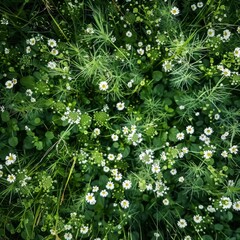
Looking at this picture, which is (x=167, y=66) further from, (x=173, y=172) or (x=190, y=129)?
(x=173, y=172)

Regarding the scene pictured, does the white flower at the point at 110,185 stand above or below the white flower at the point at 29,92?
below

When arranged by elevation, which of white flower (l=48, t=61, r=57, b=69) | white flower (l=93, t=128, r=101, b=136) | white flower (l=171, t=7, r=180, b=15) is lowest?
white flower (l=93, t=128, r=101, b=136)

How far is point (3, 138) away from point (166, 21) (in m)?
0.89

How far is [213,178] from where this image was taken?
1.68m

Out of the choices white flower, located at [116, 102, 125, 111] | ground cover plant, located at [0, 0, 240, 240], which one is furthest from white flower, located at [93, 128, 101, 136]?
white flower, located at [116, 102, 125, 111]

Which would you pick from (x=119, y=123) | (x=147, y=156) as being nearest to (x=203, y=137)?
(x=147, y=156)

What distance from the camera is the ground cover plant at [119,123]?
1644mm

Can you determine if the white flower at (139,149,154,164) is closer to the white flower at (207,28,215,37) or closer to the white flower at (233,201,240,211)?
the white flower at (233,201,240,211)

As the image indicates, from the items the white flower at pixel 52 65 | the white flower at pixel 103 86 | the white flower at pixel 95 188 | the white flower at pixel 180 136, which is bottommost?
the white flower at pixel 95 188

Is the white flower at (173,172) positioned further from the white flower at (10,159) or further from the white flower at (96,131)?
the white flower at (10,159)

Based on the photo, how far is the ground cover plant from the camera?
1644 millimetres

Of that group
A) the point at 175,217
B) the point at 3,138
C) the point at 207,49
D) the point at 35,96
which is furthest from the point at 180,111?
the point at 3,138

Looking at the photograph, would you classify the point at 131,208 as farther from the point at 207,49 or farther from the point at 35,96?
the point at 207,49

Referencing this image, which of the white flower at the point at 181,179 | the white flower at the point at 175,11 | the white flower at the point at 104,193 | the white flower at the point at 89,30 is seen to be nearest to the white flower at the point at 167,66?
the white flower at the point at 175,11
